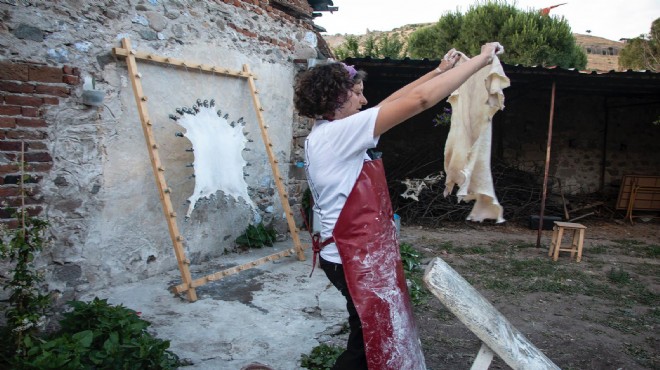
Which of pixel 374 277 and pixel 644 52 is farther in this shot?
pixel 644 52

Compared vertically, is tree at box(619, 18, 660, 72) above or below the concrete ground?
above

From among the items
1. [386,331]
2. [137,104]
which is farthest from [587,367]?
[137,104]

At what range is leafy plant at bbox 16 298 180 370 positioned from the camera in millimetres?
2295

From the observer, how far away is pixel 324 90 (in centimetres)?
201

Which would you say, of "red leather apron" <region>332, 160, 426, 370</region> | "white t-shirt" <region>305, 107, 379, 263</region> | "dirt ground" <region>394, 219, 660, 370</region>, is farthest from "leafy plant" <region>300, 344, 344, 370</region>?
"white t-shirt" <region>305, 107, 379, 263</region>

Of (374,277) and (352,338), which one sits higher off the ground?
(374,277)

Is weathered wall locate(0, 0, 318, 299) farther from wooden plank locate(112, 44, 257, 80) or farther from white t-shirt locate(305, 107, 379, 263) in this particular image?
white t-shirt locate(305, 107, 379, 263)

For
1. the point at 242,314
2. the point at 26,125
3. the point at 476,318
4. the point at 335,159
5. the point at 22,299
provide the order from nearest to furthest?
the point at 476,318 < the point at 335,159 < the point at 22,299 < the point at 26,125 < the point at 242,314

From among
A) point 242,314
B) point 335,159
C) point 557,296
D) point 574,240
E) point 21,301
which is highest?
point 335,159

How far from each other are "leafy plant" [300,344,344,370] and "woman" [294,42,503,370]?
3.08 ft

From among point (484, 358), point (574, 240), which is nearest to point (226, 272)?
Result: point (484, 358)

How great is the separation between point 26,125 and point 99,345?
1.65 meters

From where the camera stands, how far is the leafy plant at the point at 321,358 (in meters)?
2.88

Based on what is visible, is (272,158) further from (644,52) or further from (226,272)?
(644,52)
